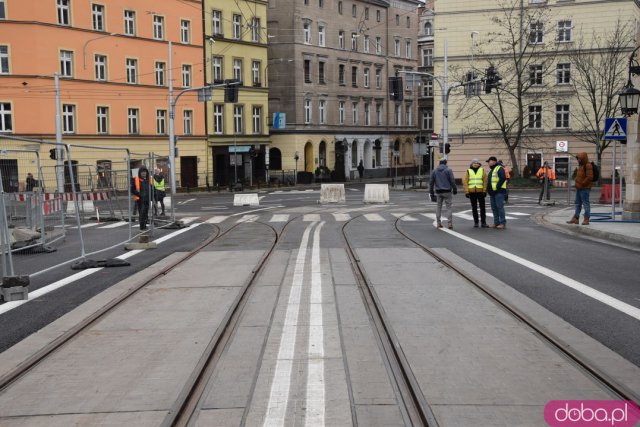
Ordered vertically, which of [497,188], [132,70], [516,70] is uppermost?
[132,70]

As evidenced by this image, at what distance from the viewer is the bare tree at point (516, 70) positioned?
52.4 meters

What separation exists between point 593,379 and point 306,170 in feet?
201

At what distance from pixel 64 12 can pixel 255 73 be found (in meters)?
18.7

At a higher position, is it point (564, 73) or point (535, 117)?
point (564, 73)

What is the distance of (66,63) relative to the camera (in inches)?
1793

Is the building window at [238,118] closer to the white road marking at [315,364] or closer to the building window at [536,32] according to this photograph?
the building window at [536,32]

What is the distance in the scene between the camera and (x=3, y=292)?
31.1 feet

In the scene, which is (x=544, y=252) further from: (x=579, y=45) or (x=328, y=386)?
(x=579, y=45)

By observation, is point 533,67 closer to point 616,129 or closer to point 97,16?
point 97,16

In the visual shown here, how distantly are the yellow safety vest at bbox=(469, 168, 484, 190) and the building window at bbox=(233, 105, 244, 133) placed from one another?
41.3 metres

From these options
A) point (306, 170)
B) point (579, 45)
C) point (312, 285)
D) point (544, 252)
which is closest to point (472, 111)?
point (579, 45)

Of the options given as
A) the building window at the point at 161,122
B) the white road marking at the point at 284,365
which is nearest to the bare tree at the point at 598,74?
the building window at the point at 161,122

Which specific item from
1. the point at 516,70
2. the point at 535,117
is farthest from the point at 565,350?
the point at 535,117

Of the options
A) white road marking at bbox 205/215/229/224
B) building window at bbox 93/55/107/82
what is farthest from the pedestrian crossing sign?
building window at bbox 93/55/107/82
